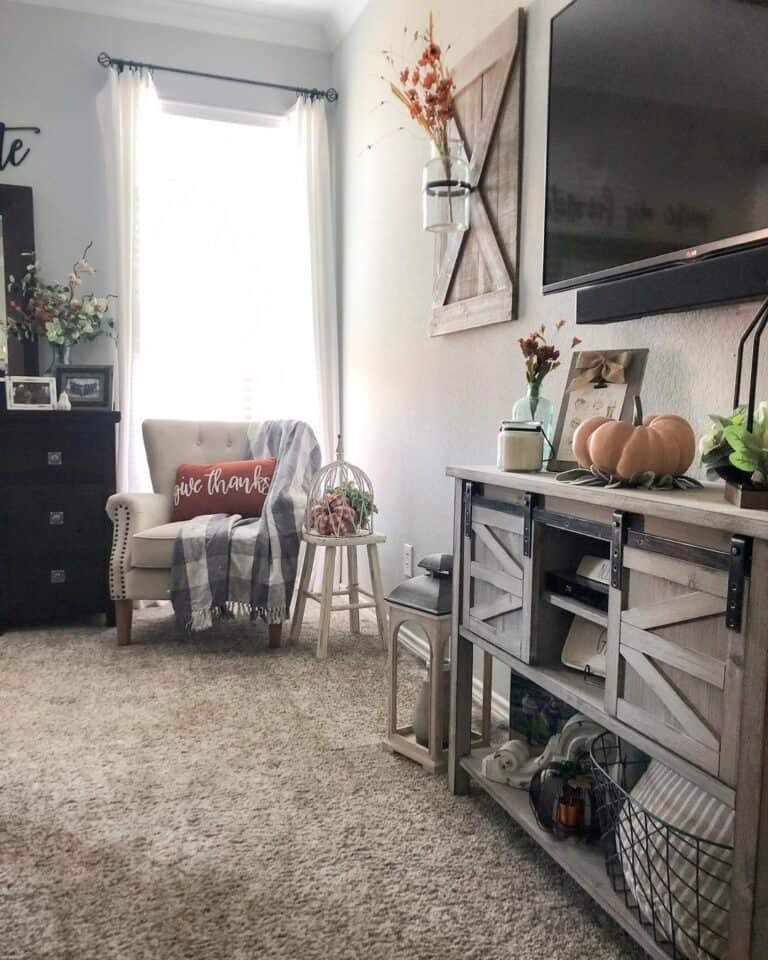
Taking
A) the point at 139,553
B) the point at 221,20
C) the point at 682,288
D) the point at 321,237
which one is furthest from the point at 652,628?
the point at 221,20

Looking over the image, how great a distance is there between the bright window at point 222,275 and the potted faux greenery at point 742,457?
122 inches

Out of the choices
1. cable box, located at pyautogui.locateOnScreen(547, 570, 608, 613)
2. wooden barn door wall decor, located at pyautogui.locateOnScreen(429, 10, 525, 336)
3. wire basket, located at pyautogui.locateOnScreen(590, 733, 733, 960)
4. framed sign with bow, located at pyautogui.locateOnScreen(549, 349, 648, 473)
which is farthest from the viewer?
wooden barn door wall decor, located at pyautogui.locateOnScreen(429, 10, 525, 336)

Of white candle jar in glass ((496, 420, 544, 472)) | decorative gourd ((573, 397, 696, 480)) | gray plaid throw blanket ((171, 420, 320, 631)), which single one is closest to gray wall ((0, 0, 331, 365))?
gray plaid throw blanket ((171, 420, 320, 631))

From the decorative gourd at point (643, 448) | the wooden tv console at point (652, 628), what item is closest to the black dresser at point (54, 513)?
the wooden tv console at point (652, 628)

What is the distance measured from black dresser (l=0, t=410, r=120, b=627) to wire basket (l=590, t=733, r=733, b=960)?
2595 millimetres

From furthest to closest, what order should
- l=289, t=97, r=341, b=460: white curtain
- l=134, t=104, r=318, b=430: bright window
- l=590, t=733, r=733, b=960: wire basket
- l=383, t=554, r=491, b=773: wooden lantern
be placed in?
1. l=289, t=97, r=341, b=460: white curtain
2. l=134, t=104, r=318, b=430: bright window
3. l=383, t=554, r=491, b=773: wooden lantern
4. l=590, t=733, r=733, b=960: wire basket

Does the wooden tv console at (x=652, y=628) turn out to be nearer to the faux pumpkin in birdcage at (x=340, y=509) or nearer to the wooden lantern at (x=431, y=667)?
the wooden lantern at (x=431, y=667)

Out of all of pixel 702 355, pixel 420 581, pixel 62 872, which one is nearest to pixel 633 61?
pixel 702 355

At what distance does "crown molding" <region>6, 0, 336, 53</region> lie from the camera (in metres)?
3.67

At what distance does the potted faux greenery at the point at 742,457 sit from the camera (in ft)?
3.51

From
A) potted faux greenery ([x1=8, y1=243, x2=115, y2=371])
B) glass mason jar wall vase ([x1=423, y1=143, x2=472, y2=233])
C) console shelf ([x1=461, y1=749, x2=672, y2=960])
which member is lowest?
console shelf ([x1=461, y1=749, x2=672, y2=960])

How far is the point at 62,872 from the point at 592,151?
6.48ft

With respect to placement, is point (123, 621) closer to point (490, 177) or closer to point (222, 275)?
point (222, 275)

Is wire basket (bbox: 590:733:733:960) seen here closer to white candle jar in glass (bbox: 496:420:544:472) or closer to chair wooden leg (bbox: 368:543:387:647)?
white candle jar in glass (bbox: 496:420:544:472)
